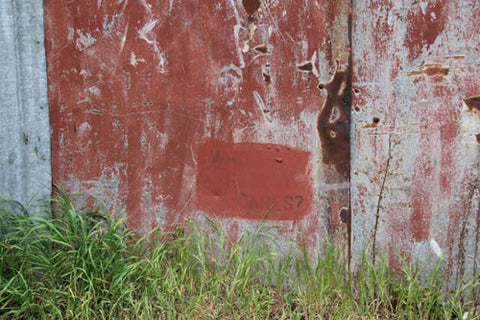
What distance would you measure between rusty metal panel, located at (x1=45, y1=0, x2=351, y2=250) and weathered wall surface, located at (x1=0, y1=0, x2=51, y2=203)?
6 centimetres

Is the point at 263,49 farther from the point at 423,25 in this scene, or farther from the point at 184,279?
the point at 184,279

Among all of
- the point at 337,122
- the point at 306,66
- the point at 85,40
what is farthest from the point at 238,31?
the point at 85,40

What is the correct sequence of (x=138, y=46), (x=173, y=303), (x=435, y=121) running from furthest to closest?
(x=138, y=46), (x=435, y=121), (x=173, y=303)

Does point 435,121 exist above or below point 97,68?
below

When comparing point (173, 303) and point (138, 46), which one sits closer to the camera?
point (173, 303)

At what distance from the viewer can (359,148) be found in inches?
95.3

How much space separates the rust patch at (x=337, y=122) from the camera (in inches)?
94.7

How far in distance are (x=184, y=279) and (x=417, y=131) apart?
127 cm

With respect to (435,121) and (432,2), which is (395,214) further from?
(432,2)

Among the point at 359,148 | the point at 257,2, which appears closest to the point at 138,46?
the point at 257,2

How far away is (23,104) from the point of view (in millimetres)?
2572

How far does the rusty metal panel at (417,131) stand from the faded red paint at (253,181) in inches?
10.6

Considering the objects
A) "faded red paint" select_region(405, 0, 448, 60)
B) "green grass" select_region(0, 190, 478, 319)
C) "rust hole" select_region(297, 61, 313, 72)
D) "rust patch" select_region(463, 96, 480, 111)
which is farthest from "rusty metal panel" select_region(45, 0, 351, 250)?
"rust patch" select_region(463, 96, 480, 111)

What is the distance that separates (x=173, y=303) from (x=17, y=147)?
1122 millimetres
